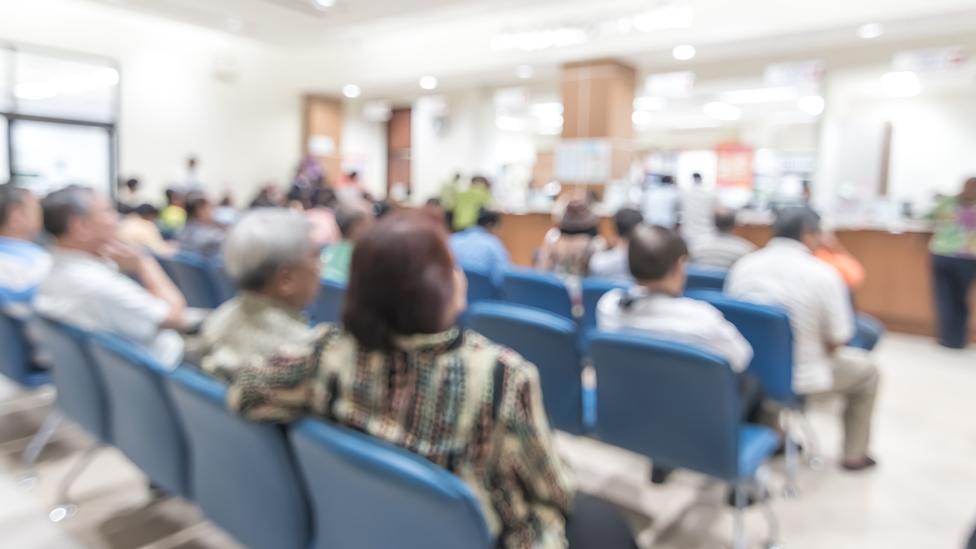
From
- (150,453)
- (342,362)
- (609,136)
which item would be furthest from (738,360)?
(609,136)

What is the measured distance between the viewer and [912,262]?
621cm

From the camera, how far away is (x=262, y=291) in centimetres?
171

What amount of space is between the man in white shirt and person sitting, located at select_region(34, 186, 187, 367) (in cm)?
229

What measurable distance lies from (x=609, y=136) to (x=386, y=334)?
8.24 meters

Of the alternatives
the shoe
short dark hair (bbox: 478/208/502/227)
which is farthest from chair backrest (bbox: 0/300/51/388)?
the shoe

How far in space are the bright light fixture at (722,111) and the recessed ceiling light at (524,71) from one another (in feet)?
16.1

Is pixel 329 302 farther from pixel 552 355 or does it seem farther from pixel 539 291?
pixel 552 355

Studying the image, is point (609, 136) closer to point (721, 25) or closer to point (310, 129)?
point (721, 25)

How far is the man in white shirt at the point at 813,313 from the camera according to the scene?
2.60 m

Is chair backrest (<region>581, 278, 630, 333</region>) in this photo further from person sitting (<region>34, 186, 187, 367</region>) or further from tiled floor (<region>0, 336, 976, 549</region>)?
person sitting (<region>34, 186, 187, 367</region>)

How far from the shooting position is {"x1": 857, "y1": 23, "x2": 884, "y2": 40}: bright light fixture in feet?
22.8

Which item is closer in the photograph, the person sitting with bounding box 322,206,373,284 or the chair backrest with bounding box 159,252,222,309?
the person sitting with bounding box 322,206,373,284

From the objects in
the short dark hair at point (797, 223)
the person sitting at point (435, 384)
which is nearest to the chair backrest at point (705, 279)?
the short dark hair at point (797, 223)

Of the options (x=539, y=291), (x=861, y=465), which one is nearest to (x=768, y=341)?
(x=861, y=465)
